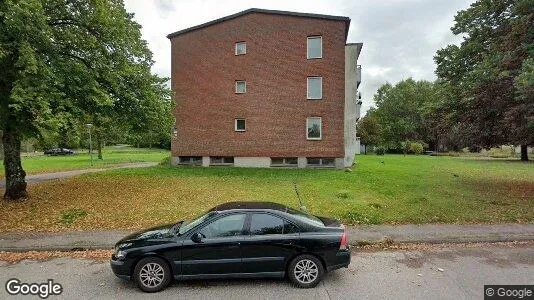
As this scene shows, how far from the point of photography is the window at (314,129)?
23.4 meters

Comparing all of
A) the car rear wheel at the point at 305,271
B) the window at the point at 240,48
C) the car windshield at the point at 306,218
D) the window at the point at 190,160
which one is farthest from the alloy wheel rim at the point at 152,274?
the window at the point at 240,48

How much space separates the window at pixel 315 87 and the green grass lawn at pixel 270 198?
5.94 m

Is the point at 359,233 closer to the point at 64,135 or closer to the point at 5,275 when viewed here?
the point at 5,275

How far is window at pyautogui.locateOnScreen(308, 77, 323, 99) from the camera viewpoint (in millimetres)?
23422

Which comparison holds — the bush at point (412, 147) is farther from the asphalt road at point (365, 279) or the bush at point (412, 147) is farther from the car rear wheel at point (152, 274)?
the car rear wheel at point (152, 274)

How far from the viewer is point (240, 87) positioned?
79.9ft

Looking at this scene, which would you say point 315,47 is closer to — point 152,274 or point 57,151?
point 152,274

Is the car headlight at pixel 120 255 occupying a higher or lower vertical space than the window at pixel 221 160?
lower

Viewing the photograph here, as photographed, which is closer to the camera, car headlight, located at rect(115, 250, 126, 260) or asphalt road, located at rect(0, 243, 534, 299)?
asphalt road, located at rect(0, 243, 534, 299)

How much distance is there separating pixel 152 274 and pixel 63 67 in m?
9.27

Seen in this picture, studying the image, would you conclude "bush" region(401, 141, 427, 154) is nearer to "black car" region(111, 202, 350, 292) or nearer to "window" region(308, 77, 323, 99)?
"window" region(308, 77, 323, 99)

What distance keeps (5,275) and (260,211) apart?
5.19 meters

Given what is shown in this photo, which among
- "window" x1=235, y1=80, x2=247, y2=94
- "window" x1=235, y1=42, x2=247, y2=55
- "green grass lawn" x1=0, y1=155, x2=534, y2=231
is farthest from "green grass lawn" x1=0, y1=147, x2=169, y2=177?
"window" x1=235, y1=42, x2=247, y2=55

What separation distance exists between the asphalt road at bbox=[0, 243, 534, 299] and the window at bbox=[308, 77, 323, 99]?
54.0 feet
